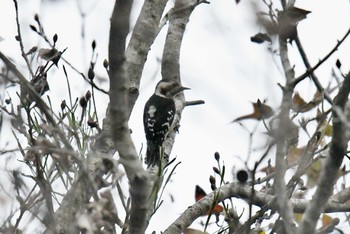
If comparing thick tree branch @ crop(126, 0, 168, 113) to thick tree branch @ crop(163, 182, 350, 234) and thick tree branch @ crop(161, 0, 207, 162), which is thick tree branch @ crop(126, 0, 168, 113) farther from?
thick tree branch @ crop(163, 182, 350, 234)

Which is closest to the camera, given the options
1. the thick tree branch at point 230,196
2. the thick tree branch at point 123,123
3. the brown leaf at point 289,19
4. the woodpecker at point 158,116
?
the thick tree branch at point 123,123

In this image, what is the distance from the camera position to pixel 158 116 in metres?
10.9

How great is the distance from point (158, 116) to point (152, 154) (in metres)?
1.19

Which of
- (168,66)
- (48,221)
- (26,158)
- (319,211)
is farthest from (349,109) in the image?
(168,66)

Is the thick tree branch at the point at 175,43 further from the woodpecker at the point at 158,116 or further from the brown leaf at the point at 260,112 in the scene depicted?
the brown leaf at the point at 260,112

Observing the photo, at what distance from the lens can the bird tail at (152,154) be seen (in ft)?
31.0

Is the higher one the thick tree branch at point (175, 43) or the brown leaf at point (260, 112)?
the thick tree branch at point (175, 43)

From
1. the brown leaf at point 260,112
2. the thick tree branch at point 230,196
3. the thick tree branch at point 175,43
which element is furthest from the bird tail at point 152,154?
the brown leaf at point 260,112

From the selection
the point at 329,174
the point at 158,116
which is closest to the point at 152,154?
the point at 158,116

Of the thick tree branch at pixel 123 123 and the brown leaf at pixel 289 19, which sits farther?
the brown leaf at pixel 289 19

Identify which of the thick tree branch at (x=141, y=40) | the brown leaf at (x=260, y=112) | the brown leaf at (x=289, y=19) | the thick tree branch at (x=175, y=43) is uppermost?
the thick tree branch at (x=175, y=43)

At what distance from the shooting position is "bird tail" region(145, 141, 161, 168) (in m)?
9.45

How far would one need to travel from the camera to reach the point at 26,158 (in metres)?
5.72

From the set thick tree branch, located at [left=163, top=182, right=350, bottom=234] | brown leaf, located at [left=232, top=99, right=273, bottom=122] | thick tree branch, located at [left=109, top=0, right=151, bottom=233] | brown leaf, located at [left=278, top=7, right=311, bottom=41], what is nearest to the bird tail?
thick tree branch, located at [left=163, top=182, right=350, bottom=234]
